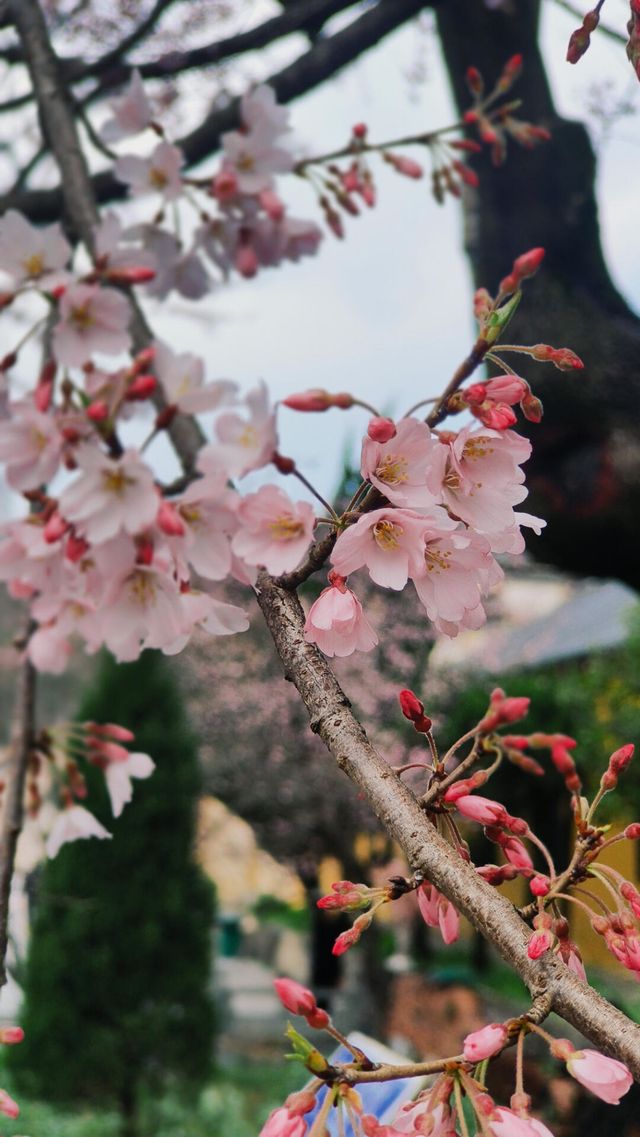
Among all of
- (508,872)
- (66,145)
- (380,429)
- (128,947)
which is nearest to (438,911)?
(508,872)

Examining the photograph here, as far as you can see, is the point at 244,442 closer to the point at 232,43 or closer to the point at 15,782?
the point at 15,782

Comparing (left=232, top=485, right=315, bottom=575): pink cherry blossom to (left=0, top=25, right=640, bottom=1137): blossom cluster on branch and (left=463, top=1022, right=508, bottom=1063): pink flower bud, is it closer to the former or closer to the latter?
(left=0, top=25, right=640, bottom=1137): blossom cluster on branch

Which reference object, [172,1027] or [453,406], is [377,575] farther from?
[172,1027]

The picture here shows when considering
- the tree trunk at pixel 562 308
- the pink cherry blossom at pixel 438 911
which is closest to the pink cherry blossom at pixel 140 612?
the pink cherry blossom at pixel 438 911

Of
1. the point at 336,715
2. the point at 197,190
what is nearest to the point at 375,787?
the point at 336,715

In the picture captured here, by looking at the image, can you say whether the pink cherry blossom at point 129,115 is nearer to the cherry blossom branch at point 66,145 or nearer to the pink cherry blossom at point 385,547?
the cherry blossom branch at point 66,145

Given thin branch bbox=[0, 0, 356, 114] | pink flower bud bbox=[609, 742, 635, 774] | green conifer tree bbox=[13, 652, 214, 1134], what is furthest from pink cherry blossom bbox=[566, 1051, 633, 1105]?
green conifer tree bbox=[13, 652, 214, 1134]
